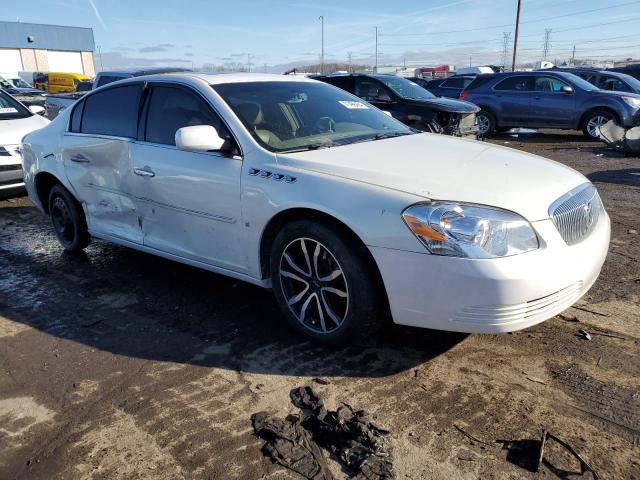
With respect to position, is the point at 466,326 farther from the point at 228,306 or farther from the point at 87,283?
the point at 87,283

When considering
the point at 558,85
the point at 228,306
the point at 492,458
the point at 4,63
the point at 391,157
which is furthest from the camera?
the point at 4,63

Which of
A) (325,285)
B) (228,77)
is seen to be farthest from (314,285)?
(228,77)

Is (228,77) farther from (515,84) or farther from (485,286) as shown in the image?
(515,84)

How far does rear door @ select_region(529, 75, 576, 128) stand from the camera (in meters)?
13.4

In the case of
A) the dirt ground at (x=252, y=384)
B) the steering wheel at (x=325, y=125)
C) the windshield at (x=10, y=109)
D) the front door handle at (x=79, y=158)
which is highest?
the steering wheel at (x=325, y=125)

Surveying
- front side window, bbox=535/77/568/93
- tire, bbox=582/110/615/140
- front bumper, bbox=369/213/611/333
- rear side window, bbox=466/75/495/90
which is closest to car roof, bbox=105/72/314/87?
front bumper, bbox=369/213/611/333

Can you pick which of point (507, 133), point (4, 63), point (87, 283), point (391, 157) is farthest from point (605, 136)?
point (4, 63)

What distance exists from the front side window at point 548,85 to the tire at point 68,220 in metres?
12.1

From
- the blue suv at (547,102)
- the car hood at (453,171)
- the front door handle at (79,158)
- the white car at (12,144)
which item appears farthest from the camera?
the blue suv at (547,102)

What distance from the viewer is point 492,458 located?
242 cm

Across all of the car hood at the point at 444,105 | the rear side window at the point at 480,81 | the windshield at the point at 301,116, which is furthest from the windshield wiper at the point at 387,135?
the rear side window at the point at 480,81

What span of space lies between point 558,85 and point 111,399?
13.5 metres

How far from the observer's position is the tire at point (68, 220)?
5230 mm

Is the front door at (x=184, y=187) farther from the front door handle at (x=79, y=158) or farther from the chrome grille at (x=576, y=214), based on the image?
the chrome grille at (x=576, y=214)
